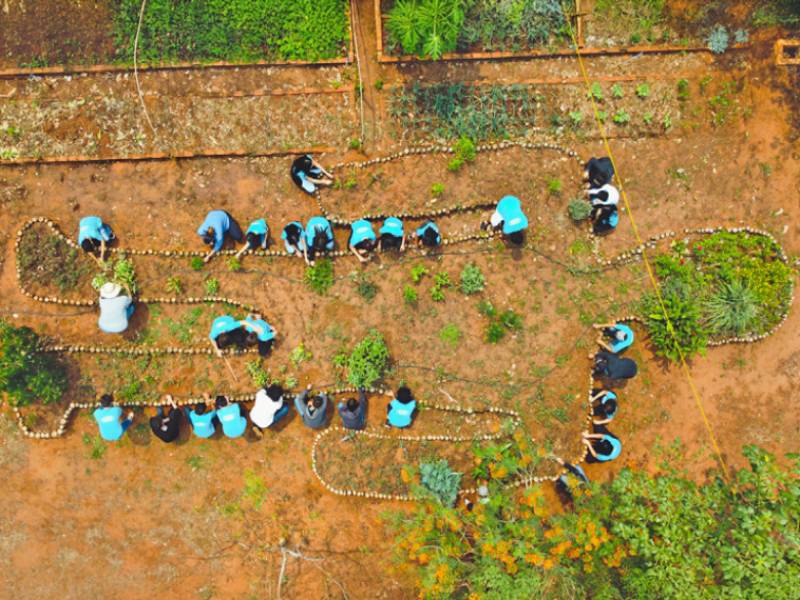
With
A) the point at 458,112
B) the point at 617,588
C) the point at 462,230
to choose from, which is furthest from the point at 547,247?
the point at 617,588

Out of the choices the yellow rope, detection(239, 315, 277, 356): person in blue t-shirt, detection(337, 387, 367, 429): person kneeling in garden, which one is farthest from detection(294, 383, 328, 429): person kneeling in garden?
the yellow rope

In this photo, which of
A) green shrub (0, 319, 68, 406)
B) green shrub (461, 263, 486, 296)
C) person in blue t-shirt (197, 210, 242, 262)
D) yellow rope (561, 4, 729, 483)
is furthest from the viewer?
yellow rope (561, 4, 729, 483)

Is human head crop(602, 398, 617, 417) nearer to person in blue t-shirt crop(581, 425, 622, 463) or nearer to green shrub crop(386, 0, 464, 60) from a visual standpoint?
person in blue t-shirt crop(581, 425, 622, 463)

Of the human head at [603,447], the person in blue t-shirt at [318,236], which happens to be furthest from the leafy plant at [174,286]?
the human head at [603,447]

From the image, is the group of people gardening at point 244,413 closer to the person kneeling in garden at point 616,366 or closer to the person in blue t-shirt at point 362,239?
the person in blue t-shirt at point 362,239

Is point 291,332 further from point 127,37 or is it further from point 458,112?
point 127,37
